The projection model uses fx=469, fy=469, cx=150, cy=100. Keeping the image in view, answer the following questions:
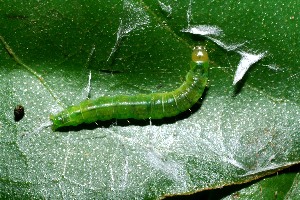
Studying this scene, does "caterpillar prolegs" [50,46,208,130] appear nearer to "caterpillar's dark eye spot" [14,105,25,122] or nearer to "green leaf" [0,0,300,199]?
"green leaf" [0,0,300,199]

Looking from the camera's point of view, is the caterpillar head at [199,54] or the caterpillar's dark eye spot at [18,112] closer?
the caterpillar head at [199,54]

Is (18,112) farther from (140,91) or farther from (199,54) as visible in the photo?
(199,54)

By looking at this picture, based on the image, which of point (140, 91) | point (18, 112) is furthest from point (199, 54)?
point (18, 112)

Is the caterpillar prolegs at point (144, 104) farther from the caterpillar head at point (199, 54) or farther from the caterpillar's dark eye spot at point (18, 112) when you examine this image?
the caterpillar's dark eye spot at point (18, 112)

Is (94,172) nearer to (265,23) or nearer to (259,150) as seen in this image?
(259,150)

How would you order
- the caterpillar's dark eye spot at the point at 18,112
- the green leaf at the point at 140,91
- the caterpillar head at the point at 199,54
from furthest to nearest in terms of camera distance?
the caterpillar's dark eye spot at the point at 18,112 → the caterpillar head at the point at 199,54 → the green leaf at the point at 140,91

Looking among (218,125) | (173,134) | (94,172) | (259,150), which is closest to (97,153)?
(94,172)

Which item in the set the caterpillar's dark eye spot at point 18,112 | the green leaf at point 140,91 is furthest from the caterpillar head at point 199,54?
the caterpillar's dark eye spot at point 18,112
